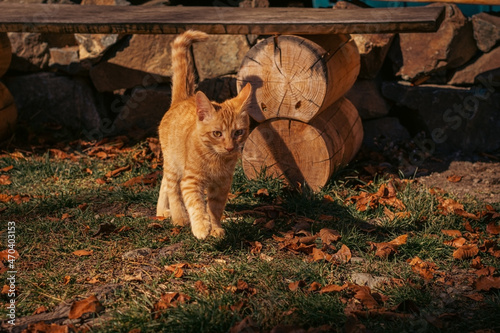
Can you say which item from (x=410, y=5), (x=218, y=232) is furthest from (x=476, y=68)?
(x=218, y=232)

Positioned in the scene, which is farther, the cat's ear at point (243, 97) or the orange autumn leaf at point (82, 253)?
the cat's ear at point (243, 97)

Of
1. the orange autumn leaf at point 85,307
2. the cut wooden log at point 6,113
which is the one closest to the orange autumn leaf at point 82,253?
the orange autumn leaf at point 85,307

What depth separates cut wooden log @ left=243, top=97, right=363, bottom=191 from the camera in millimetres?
4938

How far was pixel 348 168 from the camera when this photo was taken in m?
5.65

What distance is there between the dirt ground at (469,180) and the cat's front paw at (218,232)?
2.36 meters

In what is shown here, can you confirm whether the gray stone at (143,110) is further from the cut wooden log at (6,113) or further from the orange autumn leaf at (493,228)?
the orange autumn leaf at (493,228)

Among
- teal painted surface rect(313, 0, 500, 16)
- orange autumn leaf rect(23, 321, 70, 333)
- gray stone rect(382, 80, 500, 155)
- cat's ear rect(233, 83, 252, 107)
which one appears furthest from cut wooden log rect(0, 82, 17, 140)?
gray stone rect(382, 80, 500, 155)

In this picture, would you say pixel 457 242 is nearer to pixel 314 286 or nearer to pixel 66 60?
pixel 314 286

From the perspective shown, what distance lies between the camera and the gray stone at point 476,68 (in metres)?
6.25

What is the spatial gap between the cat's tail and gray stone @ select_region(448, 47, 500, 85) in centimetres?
336

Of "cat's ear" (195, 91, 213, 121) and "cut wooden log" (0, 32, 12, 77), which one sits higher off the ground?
"cat's ear" (195, 91, 213, 121)

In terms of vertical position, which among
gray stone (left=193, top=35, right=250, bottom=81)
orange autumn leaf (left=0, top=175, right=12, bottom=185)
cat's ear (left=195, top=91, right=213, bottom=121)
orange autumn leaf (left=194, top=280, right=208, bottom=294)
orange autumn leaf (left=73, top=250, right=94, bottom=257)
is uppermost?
cat's ear (left=195, top=91, right=213, bottom=121)

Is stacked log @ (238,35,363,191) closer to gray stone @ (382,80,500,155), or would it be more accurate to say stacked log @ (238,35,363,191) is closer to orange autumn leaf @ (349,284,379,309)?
gray stone @ (382,80,500,155)

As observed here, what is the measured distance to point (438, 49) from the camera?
247 inches
